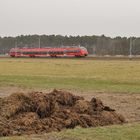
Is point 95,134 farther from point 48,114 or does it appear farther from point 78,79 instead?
point 78,79

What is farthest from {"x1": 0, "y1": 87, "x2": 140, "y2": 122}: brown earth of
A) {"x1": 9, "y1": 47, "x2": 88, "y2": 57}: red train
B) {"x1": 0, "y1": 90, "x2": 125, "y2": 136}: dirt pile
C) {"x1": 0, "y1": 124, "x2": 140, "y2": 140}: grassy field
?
{"x1": 9, "y1": 47, "x2": 88, "y2": 57}: red train

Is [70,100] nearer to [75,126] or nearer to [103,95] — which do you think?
[75,126]

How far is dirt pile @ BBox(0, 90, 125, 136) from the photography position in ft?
44.3

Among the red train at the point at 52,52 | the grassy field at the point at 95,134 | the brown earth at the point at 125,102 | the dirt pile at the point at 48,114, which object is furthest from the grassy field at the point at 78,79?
the red train at the point at 52,52

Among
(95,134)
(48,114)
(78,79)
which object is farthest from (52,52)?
(95,134)

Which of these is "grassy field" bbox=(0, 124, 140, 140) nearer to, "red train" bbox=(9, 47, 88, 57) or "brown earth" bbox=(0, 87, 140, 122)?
"brown earth" bbox=(0, 87, 140, 122)

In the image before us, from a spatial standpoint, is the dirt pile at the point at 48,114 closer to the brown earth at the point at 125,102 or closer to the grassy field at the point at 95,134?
the grassy field at the point at 95,134

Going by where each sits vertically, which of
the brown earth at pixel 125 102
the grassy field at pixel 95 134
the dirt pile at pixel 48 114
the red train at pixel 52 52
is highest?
the dirt pile at pixel 48 114

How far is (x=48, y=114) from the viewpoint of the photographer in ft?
49.6

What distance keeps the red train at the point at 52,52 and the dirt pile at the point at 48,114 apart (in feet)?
291

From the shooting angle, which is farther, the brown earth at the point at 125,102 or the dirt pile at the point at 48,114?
the brown earth at the point at 125,102

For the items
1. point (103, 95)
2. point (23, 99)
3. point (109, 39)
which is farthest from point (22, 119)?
point (109, 39)

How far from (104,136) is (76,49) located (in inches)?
3674

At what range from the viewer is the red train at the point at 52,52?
106m
